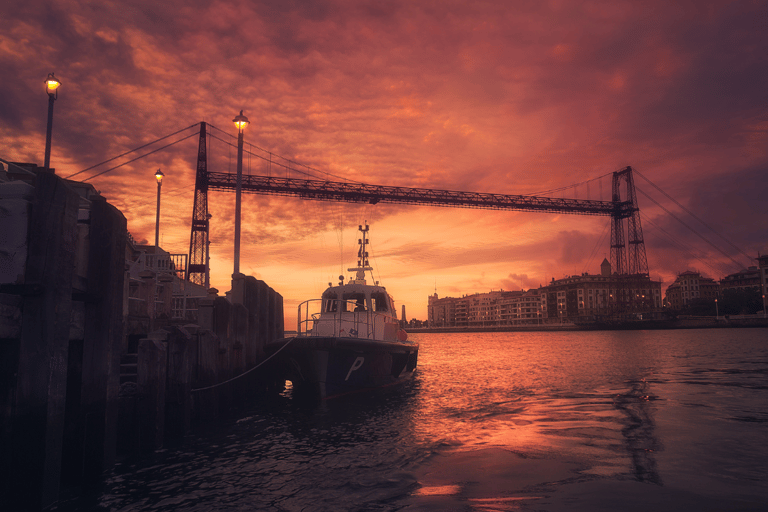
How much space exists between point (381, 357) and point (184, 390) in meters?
6.98

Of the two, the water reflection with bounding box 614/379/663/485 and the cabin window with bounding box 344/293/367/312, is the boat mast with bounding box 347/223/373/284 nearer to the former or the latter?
the cabin window with bounding box 344/293/367/312

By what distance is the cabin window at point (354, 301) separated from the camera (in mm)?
16234

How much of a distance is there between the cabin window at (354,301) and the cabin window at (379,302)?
0.36 metres

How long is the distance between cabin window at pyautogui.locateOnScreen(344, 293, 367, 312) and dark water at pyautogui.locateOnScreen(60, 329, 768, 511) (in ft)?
10.1

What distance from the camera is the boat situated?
1309 centimetres

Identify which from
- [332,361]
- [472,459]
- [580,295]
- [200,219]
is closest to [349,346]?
[332,361]

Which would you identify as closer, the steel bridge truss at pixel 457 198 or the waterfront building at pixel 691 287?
the steel bridge truss at pixel 457 198

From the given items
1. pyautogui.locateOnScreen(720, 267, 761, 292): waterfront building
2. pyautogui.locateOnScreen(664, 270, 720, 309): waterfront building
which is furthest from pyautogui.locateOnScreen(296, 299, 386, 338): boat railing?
pyautogui.locateOnScreen(664, 270, 720, 309): waterfront building

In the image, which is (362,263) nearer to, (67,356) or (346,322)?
(346,322)

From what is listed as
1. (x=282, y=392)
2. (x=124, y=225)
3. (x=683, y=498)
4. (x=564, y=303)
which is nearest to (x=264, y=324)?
(x=282, y=392)

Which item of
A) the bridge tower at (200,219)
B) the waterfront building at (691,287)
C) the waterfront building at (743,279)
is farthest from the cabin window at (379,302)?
the waterfront building at (691,287)

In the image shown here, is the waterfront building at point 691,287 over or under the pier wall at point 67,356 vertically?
over

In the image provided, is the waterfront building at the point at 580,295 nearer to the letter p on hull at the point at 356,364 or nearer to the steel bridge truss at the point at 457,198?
the steel bridge truss at the point at 457,198

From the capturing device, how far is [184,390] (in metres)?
8.88
